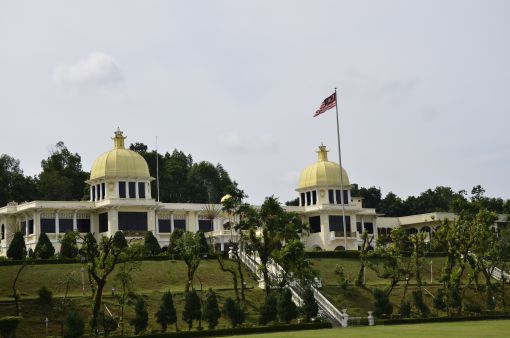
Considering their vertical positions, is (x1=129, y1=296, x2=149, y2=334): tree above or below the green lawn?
above

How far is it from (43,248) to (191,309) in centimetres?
1981

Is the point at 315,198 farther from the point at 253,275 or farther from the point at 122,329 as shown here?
the point at 122,329

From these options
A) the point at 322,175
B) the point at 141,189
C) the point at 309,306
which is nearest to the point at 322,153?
the point at 322,175

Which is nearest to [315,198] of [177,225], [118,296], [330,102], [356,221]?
[356,221]

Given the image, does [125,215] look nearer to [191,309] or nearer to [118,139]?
[118,139]

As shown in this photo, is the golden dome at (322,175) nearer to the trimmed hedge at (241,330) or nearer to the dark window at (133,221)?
the dark window at (133,221)

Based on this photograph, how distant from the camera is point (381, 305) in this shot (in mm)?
73375

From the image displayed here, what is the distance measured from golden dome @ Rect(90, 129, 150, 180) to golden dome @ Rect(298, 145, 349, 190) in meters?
20.8

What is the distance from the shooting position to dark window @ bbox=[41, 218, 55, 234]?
9749cm

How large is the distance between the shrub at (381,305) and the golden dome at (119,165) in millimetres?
34415

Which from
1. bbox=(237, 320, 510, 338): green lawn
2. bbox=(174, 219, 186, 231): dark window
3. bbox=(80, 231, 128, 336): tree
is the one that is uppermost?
bbox=(174, 219, 186, 231): dark window

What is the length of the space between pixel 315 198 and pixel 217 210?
41.8 feet

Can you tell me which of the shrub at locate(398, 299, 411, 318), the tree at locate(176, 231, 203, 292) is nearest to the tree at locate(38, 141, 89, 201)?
the tree at locate(176, 231, 203, 292)

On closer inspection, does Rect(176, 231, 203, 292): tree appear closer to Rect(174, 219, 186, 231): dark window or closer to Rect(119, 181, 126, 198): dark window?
Rect(119, 181, 126, 198): dark window
